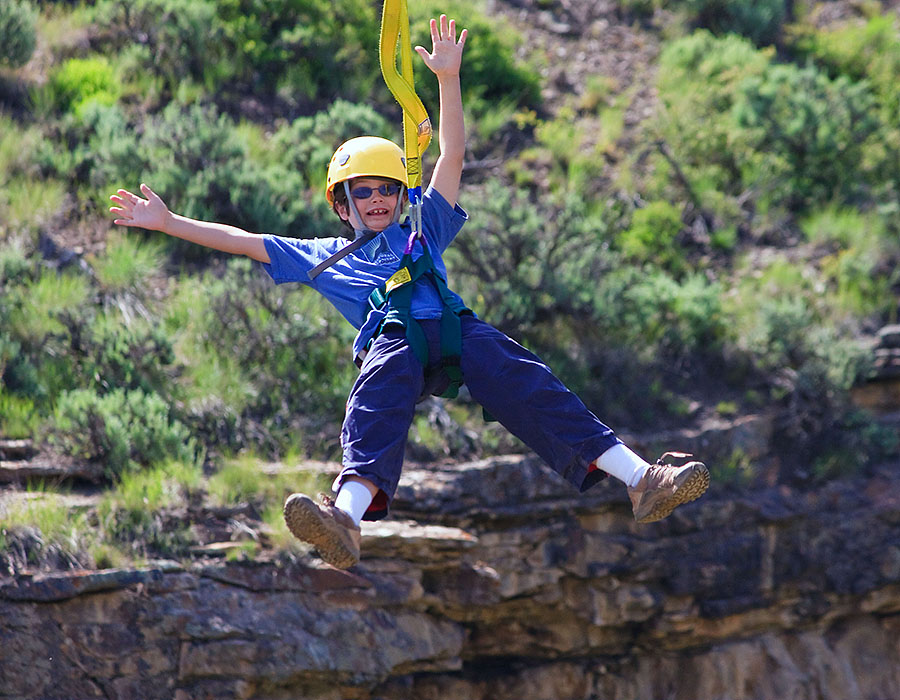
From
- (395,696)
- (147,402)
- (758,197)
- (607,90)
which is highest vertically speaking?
(607,90)

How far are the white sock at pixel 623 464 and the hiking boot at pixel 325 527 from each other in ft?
4.20

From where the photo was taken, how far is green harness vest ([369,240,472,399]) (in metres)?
5.89

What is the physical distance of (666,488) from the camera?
5523mm

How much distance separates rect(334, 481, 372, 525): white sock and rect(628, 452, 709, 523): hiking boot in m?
1.29

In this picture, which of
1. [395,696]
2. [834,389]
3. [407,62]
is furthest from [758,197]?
[407,62]

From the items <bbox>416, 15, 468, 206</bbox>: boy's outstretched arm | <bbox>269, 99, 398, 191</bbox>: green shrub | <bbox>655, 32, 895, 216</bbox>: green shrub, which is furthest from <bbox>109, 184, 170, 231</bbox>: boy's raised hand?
<bbox>655, 32, 895, 216</bbox>: green shrub

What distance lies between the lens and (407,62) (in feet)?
20.7

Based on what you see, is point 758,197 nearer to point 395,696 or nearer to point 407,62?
point 395,696

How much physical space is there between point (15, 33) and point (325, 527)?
994cm

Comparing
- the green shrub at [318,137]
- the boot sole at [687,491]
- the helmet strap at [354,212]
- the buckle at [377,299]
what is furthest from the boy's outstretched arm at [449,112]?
the green shrub at [318,137]

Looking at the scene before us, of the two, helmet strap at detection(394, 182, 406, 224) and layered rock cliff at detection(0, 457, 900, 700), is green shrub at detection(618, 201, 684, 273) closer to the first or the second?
layered rock cliff at detection(0, 457, 900, 700)

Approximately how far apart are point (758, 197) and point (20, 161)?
27.4 ft

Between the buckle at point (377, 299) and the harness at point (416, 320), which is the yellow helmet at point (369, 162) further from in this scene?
the buckle at point (377, 299)

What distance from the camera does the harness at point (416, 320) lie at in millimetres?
5891
